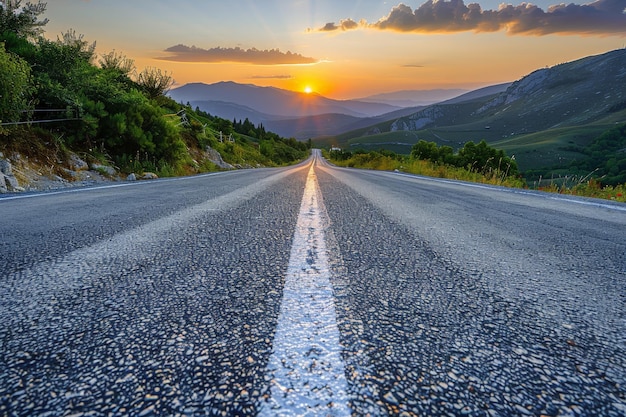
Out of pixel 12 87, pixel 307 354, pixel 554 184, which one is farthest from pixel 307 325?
pixel 554 184

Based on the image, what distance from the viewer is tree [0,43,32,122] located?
660cm

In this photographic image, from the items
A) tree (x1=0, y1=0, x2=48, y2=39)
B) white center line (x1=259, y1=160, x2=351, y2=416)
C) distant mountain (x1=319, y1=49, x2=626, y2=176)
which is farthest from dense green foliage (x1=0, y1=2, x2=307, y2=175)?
distant mountain (x1=319, y1=49, x2=626, y2=176)

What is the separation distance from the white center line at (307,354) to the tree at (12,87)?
8353 mm

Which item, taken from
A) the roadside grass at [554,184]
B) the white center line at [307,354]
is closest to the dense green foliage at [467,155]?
the roadside grass at [554,184]

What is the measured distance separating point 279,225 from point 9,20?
12.1 meters

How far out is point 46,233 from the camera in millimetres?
2391

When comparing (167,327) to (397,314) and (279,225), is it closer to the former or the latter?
(397,314)

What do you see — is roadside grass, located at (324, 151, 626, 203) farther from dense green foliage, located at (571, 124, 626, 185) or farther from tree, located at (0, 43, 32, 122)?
dense green foliage, located at (571, 124, 626, 185)

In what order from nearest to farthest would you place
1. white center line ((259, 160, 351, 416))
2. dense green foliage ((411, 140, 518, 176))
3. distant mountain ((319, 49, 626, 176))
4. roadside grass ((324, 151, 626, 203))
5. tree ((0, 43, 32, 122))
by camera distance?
1. white center line ((259, 160, 351, 416))
2. tree ((0, 43, 32, 122))
3. roadside grass ((324, 151, 626, 203))
4. dense green foliage ((411, 140, 518, 176))
5. distant mountain ((319, 49, 626, 176))

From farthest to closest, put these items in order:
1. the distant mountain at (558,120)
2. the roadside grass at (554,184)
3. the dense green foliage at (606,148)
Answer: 1. the distant mountain at (558,120)
2. the dense green foliage at (606,148)
3. the roadside grass at (554,184)

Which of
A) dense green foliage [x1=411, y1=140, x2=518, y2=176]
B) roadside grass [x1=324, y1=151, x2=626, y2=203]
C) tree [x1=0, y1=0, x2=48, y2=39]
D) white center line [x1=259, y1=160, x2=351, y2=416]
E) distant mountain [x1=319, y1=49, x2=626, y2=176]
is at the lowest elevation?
roadside grass [x1=324, y1=151, x2=626, y2=203]

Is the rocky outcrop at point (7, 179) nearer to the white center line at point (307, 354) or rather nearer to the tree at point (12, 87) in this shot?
the tree at point (12, 87)

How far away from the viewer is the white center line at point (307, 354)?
71cm

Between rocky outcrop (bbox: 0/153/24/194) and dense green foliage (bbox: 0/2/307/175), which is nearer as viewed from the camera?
rocky outcrop (bbox: 0/153/24/194)
